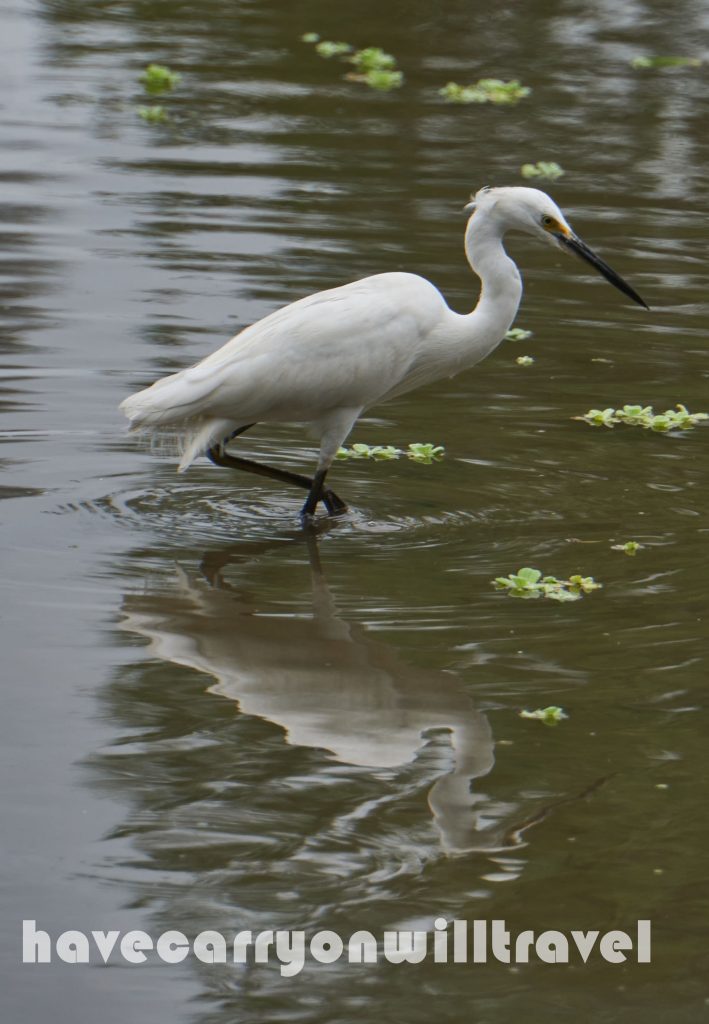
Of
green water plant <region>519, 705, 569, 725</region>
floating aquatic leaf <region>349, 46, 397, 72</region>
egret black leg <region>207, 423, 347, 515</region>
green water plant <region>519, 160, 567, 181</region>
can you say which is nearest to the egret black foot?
egret black leg <region>207, 423, 347, 515</region>

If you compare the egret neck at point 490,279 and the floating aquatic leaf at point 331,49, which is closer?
the egret neck at point 490,279

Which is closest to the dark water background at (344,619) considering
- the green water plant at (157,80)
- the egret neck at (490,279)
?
the egret neck at (490,279)

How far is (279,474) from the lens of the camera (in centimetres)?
803

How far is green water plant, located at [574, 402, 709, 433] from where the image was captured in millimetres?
8906

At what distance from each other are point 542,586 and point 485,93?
1137 centimetres

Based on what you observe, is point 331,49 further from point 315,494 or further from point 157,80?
point 315,494

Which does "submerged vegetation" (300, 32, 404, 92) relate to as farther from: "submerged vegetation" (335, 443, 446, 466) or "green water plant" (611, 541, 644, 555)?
"green water plant" (611, 541, 644, 555)

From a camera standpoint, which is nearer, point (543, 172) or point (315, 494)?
point (315, 494)

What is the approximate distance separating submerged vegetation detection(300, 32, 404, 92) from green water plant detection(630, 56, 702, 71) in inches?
106

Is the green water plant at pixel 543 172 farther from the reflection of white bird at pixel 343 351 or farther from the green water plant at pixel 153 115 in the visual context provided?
the reflection of white bird at pixel 343 351

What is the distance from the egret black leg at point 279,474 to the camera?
7859 mm

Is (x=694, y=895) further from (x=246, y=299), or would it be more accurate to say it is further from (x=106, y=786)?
(x=246, y=299)

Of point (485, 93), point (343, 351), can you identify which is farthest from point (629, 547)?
point (485, 93)

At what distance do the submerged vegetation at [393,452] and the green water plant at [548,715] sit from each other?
2837 millimetres
